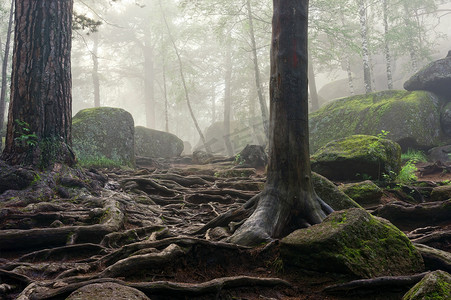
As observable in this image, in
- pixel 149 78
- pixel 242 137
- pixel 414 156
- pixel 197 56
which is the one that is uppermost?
pixel 197 56

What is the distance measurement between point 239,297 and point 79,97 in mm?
49261

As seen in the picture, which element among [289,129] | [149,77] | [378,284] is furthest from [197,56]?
[378,284]

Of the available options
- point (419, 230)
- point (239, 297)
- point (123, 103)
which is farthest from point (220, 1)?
point (123, 103)

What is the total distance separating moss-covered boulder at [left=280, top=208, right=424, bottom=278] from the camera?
2922mm

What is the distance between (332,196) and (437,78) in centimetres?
1153

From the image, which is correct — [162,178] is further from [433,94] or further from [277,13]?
[433,94]

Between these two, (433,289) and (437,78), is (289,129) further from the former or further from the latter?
(437,78)

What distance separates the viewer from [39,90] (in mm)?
5523

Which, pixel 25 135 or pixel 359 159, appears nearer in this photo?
pixel 25 135

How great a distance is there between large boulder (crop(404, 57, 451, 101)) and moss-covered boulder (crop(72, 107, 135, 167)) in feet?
44.3

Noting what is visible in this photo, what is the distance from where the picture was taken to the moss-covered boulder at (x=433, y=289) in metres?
2.13

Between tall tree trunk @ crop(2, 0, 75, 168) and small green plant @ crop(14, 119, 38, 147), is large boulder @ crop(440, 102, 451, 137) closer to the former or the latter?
tall tree trunk @ crop(2, 0, 75, 168)

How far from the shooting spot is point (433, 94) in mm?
13383

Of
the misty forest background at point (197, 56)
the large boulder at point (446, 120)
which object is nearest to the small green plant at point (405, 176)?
the large boulder at point (446, 120)
